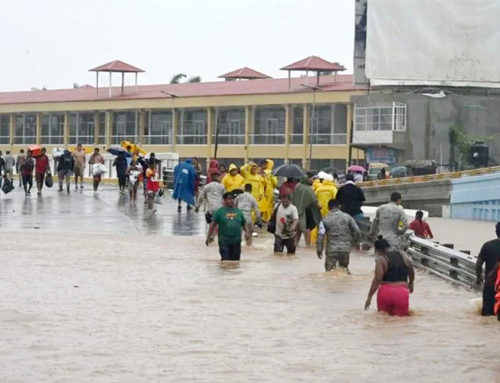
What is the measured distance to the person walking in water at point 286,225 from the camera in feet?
79.0

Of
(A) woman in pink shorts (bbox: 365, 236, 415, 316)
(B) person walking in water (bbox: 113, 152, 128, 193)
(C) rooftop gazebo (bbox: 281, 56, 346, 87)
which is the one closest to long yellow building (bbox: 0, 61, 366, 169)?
(C) rooftop gazebo (bbox: 281, 56, 346, 87)

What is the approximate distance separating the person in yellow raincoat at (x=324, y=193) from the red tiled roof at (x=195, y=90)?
130 feet

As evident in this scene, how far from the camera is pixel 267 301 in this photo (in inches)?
725

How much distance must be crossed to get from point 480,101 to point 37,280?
4821cm

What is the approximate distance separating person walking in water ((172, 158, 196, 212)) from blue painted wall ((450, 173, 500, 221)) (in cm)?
869

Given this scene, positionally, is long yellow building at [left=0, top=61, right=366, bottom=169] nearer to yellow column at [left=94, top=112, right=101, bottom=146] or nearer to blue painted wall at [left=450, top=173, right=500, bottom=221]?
yellow column at [left=94, top=112, right=101, bottom=146]

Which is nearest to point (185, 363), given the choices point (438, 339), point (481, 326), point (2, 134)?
point (438, 339)

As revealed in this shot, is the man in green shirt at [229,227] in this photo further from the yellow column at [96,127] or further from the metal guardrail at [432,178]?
the yellow column at [96,127]

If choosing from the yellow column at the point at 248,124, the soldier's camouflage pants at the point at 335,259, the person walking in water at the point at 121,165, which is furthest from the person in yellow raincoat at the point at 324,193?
the yellow column at the point at 248,124

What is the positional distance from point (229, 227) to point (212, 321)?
6.44m

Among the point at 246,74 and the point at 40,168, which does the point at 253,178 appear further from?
the point at 246,74

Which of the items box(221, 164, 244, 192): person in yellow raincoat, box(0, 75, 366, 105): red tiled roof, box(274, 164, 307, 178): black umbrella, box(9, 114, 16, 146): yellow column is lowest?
box(221, 164, 244, 192): person in yellow raincoat

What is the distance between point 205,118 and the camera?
80.9m

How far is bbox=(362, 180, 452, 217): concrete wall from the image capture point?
138 feet
